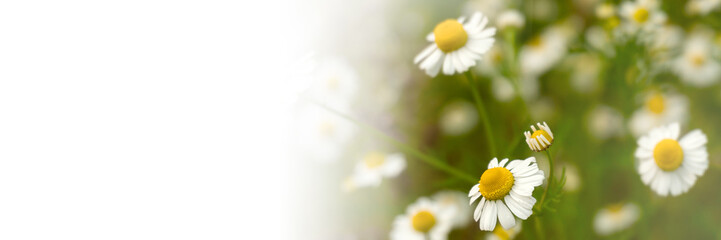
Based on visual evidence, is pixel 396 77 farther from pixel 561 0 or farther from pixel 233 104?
pixel 561 0

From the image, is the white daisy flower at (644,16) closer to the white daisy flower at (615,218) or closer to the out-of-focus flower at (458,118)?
the white daisy flower at (615,218)

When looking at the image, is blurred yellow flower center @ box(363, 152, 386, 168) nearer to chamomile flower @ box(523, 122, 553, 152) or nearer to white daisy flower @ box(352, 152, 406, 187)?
white daisy flower @ box(352, 152, 406, 187)

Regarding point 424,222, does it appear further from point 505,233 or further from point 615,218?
point 615,218

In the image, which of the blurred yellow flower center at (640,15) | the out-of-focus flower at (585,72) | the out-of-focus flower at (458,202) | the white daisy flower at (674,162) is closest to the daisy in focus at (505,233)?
the white daisy flower at (674,162)

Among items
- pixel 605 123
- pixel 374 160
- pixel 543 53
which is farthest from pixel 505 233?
pixel 543 53

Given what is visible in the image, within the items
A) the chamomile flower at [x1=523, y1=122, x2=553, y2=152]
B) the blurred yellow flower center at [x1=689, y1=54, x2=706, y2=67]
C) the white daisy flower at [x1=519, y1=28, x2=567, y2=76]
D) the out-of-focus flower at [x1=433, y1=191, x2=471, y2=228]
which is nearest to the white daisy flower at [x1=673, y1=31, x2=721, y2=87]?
the blurred yellow flower center at [x1=689, y1=54, x2=706, y2=67]

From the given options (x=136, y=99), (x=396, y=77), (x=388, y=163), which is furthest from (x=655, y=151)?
(x=396, y=77)
